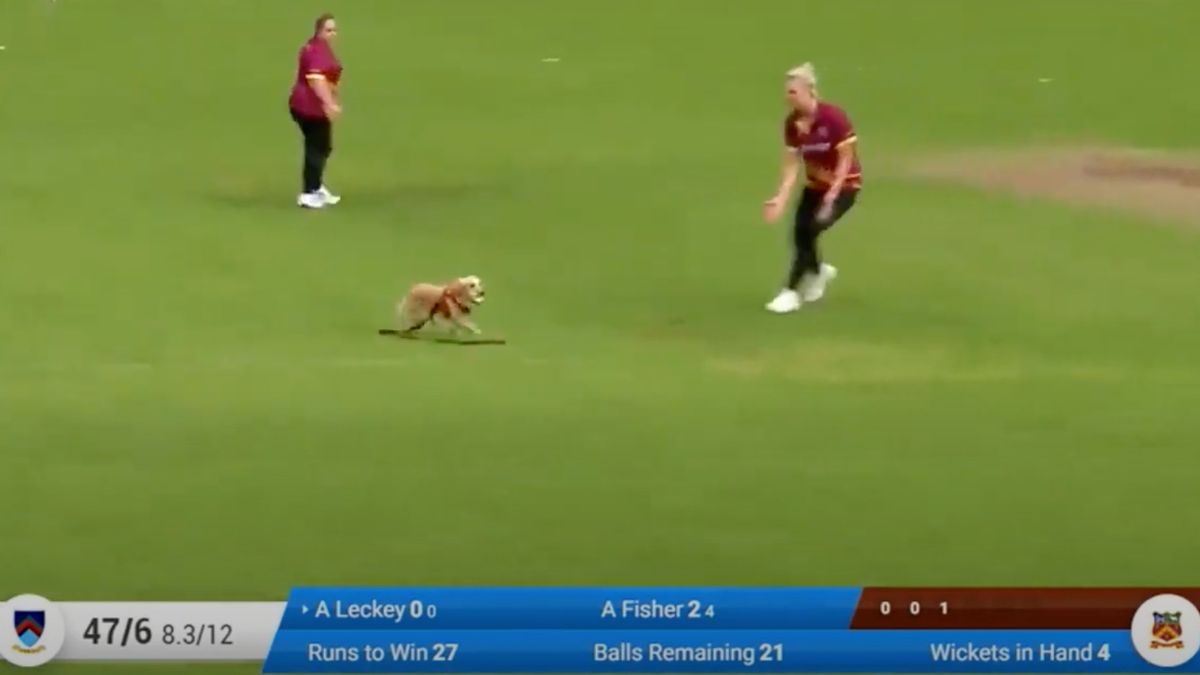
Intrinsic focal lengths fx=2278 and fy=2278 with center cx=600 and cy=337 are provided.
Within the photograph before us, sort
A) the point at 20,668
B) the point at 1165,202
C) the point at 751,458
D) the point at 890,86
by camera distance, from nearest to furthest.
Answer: the point at 20,668 → the point at 751,458 → the point at 1165,202 → the point at 890,86

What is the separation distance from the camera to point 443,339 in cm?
1577

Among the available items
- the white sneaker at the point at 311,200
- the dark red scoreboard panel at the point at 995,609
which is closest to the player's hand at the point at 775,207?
the white sneaker at the point at 311,200

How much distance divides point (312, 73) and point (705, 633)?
12.9 metres

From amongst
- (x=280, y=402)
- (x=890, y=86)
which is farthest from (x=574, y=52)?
(x=280, y=402)

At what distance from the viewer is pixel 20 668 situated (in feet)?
28.8

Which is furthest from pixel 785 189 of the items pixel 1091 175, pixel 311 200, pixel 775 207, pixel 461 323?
pixel 1091 175

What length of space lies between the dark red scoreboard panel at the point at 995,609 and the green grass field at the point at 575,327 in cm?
151

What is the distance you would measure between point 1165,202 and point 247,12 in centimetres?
1512

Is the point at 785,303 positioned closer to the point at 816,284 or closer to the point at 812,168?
the point at 816,284

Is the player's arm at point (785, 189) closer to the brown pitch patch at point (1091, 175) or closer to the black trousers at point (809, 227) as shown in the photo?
the black trousers at point (809, 227)

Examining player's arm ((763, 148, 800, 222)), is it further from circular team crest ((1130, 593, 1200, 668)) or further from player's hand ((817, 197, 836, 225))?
circular team crest ((1130, 593, 1200, 668))

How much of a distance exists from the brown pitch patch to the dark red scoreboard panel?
1245 cm

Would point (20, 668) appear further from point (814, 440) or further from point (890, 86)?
point (890, 86)

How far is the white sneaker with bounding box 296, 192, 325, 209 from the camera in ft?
69.2
